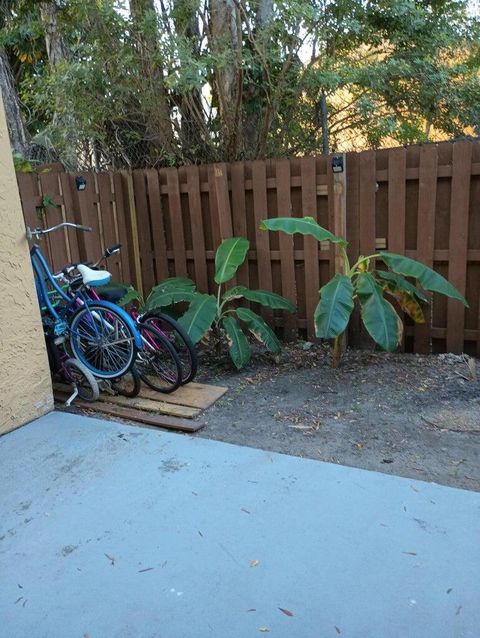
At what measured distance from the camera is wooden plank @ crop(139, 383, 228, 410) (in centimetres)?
404

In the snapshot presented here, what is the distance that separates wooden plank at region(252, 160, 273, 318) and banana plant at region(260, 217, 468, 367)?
97 centimetres

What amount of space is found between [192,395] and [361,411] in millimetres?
1348

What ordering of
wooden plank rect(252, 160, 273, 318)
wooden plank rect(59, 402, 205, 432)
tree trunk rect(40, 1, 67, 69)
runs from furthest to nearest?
tree trunk rect(40, 1, 67, 69) → wooden plank rect(252, 160, 273, 318) → wooden plank rect(59, 402, 205, 432)

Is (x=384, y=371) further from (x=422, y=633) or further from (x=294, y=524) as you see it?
(x=422, y=633)

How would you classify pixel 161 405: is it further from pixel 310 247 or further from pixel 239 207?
pixel 239 207

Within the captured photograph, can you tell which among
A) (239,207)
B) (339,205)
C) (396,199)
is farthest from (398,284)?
(239,207)

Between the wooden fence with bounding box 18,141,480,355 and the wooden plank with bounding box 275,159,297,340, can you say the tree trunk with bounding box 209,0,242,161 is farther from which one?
the wooden plank with bounding box 275,159,297,340

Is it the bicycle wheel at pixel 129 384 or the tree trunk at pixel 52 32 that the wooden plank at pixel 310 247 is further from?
the tree trunk at pixel 52 32

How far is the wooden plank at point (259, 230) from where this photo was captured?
5254 mm

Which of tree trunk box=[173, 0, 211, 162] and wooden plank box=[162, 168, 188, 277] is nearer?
wooden plank box=[162, 168, 188, 277]

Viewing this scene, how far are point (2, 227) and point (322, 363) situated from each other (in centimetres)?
298

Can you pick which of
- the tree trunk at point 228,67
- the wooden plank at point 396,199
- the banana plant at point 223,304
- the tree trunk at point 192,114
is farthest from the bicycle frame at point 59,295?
the tree trunk at point 228,67

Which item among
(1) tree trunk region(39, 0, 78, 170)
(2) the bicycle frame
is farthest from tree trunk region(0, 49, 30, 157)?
(2) the bicycle frame

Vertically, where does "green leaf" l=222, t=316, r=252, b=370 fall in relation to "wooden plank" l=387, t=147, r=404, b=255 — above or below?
below
